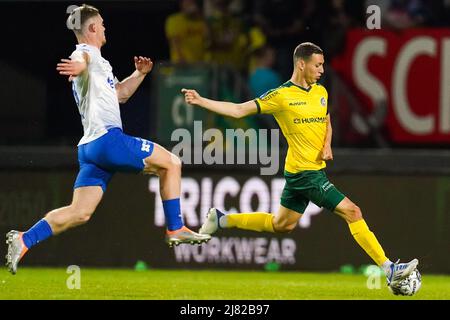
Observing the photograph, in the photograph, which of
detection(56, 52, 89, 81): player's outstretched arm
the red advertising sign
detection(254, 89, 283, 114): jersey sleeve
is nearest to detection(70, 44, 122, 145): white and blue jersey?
detection(56, 52, 89, 81): player's outstretched arm

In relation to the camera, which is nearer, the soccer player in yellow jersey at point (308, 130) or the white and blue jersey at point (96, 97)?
the white and blue jersey at point (96, 97)

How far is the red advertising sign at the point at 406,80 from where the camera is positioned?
568 inches

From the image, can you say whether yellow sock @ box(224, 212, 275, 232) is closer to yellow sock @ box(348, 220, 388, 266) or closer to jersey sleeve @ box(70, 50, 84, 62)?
yellow sock @ box(348, 220, 388, 266)

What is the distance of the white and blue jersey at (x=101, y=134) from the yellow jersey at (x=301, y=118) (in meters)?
1.29

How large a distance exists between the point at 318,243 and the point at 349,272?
0.45 m

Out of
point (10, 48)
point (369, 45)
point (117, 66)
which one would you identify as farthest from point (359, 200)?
point (10, 48)

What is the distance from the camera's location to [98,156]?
394 inches

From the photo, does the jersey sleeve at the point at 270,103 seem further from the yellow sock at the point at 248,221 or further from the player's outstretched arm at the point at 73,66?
the player's outstretched arm at the point at 73,66

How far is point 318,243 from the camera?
1395 centimetres

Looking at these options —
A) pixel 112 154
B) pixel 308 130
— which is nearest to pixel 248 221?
pixel 308 130

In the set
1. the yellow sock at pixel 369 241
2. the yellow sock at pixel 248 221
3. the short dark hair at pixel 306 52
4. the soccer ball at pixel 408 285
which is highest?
the short dark hair at pixel 306 52

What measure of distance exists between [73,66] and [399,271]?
9.93ft

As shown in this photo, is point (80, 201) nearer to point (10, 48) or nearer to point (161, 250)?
point (161, 250)

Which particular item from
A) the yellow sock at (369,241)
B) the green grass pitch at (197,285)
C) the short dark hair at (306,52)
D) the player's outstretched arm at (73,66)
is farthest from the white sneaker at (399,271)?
the player's outstretched arm at (73,66)
